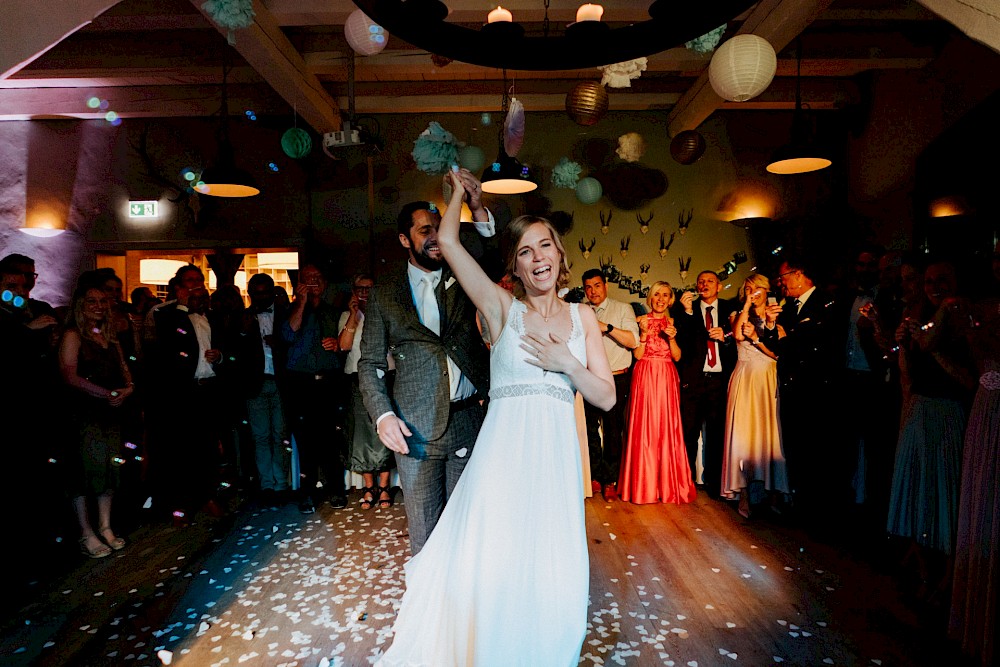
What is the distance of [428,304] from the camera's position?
228cm

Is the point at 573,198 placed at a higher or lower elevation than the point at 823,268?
higher

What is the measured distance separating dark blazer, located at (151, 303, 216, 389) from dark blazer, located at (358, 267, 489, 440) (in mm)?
2665

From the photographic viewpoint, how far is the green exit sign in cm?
660

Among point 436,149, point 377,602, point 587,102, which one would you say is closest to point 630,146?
point 587,102

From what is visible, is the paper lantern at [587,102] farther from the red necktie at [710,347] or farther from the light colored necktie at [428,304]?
the light colored necktie at [428,304]

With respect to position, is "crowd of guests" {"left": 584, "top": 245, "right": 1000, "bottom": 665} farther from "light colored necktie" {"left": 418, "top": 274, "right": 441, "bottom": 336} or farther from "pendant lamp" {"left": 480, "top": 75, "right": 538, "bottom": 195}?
"light colored necktie" {"left": 418, "top": 274, "right": 441, "bottom": 336}

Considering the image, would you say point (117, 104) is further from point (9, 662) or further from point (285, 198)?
point (9, 662)

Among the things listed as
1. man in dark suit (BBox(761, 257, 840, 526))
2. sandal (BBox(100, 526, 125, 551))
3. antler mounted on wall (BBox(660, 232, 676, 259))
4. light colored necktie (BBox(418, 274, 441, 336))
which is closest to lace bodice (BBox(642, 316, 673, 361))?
man in dark suit (BBox(761, 257, 840, 526))

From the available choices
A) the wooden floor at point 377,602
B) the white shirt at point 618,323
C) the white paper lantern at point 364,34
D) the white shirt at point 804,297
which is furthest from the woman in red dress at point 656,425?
the white paper lantern at point 364,34

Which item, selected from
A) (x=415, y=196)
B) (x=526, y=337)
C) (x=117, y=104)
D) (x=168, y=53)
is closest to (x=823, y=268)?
(x=415, y=196)

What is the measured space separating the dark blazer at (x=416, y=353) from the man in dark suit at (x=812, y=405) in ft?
9.39

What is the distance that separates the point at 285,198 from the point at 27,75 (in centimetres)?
228

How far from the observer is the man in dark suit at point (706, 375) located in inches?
195

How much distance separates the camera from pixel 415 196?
660 centimetres
